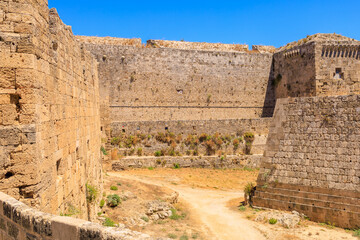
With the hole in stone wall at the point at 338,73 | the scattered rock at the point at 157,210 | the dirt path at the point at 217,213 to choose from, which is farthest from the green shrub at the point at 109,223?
the hole in stone wall at the point at 338,73

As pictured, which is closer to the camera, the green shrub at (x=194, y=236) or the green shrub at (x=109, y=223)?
the green shrub at (x=109, y=223)

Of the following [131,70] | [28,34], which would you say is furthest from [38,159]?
[131,70]

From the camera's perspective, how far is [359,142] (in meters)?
10.3

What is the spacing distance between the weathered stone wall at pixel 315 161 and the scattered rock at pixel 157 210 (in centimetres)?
326

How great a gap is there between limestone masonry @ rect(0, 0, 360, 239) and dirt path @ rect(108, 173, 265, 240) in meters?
1.52

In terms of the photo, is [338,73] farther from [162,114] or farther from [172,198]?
[172,198]

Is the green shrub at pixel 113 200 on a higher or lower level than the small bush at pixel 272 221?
higher

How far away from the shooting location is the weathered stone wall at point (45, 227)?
Answer: 2.65 metres

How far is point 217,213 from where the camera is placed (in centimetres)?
1145

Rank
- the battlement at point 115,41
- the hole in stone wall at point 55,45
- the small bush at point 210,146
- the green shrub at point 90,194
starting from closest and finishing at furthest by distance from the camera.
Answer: the hole in stone wall at point 55,45 < the green shrub at point 90,194 < the small bush at point 210,146 < the battlement at point 115,41

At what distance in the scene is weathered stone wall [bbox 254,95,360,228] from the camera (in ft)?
33.4

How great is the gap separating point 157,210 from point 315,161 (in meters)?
5.47

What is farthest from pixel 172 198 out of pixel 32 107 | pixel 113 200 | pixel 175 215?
pixel 32 107

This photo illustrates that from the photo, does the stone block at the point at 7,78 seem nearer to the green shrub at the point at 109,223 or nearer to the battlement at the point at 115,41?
the green shrub at the point at 109,223
